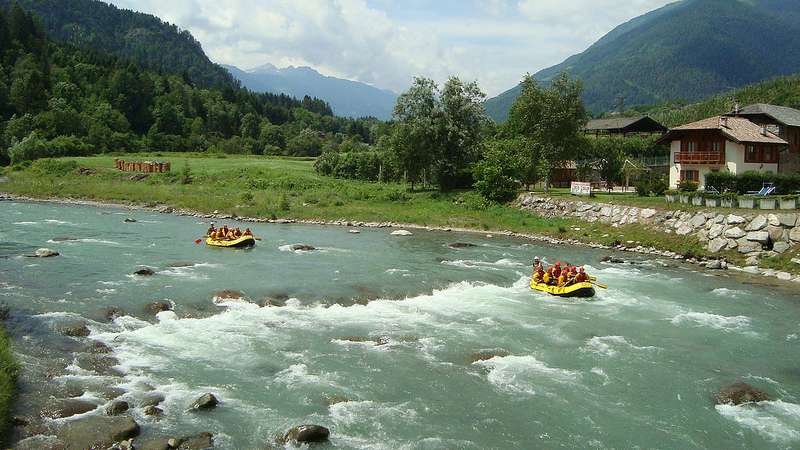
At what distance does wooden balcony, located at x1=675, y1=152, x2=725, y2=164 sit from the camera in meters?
48.9

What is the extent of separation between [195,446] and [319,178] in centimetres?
Result: 6257

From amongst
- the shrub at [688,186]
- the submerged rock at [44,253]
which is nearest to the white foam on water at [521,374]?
the submerged rock at [44,253]

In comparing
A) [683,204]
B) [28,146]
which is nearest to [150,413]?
[683,204]

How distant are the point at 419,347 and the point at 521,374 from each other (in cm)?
367

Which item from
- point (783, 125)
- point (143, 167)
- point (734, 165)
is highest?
point (783, 125)

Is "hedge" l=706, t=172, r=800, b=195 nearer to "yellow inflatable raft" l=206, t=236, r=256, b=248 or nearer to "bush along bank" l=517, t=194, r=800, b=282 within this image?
"bush along bank" l=517, t=194, r=800, b=282

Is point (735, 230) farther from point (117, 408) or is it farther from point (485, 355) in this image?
point (117, 408)

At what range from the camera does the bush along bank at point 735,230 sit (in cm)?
3472

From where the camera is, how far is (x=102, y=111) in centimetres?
11200

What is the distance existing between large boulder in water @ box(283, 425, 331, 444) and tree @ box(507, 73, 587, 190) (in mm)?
45329

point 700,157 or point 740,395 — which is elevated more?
point 700,157

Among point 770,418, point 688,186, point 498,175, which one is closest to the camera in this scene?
point 770,418

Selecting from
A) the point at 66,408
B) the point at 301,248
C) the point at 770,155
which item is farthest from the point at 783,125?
the point at 66,408

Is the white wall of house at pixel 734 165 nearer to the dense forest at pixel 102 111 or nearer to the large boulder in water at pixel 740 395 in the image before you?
the large boulder in water at pixel 740 395
